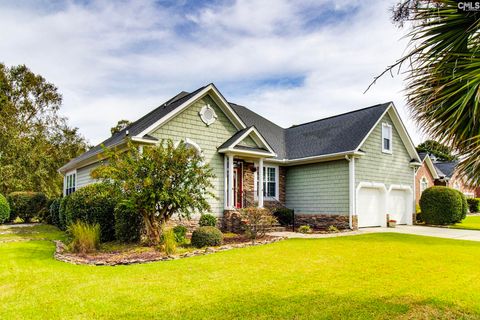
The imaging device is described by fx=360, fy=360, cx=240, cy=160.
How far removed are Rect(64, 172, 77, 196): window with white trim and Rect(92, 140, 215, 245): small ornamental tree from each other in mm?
10743

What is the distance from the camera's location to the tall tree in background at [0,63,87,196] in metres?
26.8

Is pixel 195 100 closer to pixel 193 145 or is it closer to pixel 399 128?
pixel 193 145

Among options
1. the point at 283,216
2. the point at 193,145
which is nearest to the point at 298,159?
the point at 283,216

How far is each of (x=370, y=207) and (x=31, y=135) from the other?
29435 millimetres

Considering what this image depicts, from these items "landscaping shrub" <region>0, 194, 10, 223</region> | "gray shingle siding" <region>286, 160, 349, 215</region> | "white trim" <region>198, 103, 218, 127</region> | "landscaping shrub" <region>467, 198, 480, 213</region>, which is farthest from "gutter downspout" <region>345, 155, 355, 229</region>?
"landscaping shrub" <region>467, 198, 480, 213</region>

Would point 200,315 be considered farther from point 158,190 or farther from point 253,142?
point 253,142

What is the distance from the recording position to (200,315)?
5.23m

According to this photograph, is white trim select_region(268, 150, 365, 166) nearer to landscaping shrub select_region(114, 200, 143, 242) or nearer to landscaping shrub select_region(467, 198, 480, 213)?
landscaping shrub select_region(114, 200, 143, 242)

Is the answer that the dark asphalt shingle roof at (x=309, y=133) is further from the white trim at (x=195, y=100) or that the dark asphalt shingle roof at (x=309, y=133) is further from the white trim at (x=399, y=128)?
the white trim at (x=195, y=100)

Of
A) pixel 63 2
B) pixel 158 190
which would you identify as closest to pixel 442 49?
pixel 158 190

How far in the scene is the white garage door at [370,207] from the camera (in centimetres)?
1839

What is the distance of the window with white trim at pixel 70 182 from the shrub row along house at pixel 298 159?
132 millimetres

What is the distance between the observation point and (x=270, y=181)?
19906mm

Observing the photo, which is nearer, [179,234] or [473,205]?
[179,234]
